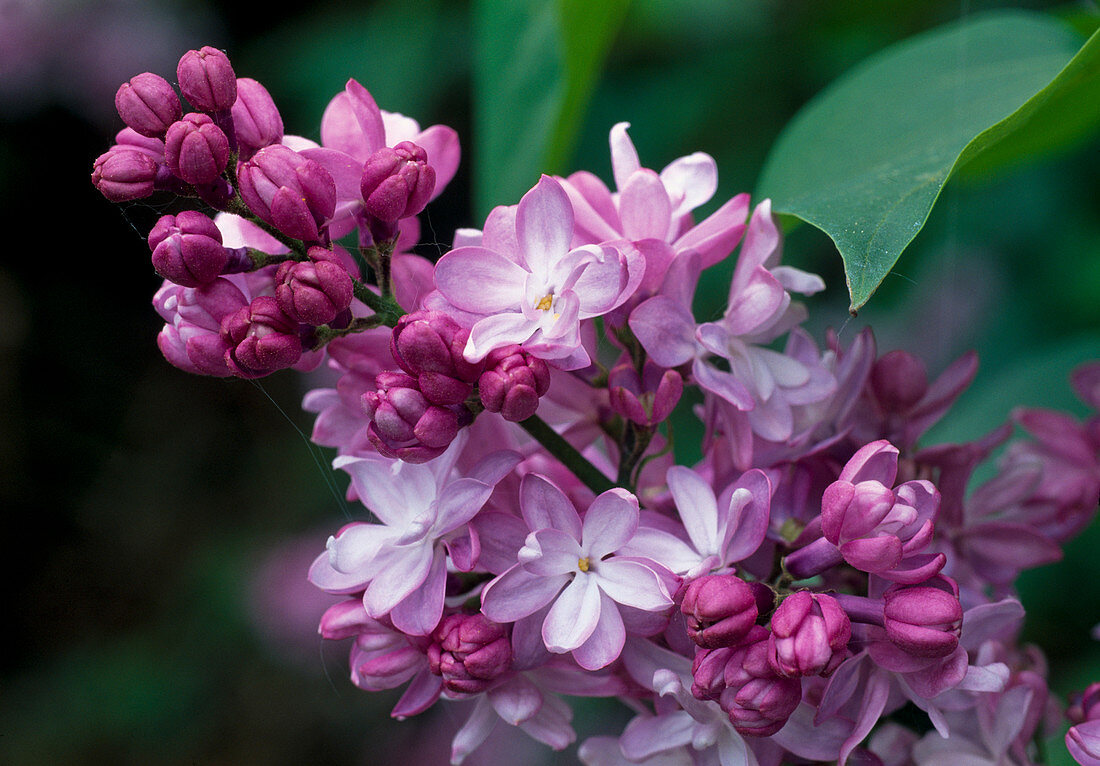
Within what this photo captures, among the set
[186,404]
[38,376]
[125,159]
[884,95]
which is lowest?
[186,404]

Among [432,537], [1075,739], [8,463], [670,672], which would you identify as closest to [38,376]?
[8,463]

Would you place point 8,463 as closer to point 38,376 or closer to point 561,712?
point 38,376

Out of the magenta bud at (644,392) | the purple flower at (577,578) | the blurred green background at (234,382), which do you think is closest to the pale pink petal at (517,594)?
the purple flower at (577,578)

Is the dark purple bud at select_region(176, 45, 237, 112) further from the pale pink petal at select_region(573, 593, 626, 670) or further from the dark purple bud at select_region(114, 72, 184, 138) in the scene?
the pale pink petal at select_region(573, 593, 626, 670)

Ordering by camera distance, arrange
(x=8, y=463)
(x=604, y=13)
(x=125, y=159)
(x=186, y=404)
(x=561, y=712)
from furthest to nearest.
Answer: (x=186, y=404) < (x=8, y=463) < (x=604, y=13) < (x=561, y=712) < (x=125, y=159)

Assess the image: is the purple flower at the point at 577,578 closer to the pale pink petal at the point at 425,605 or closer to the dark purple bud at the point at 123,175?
the pale pink petal at the point at 425,605
